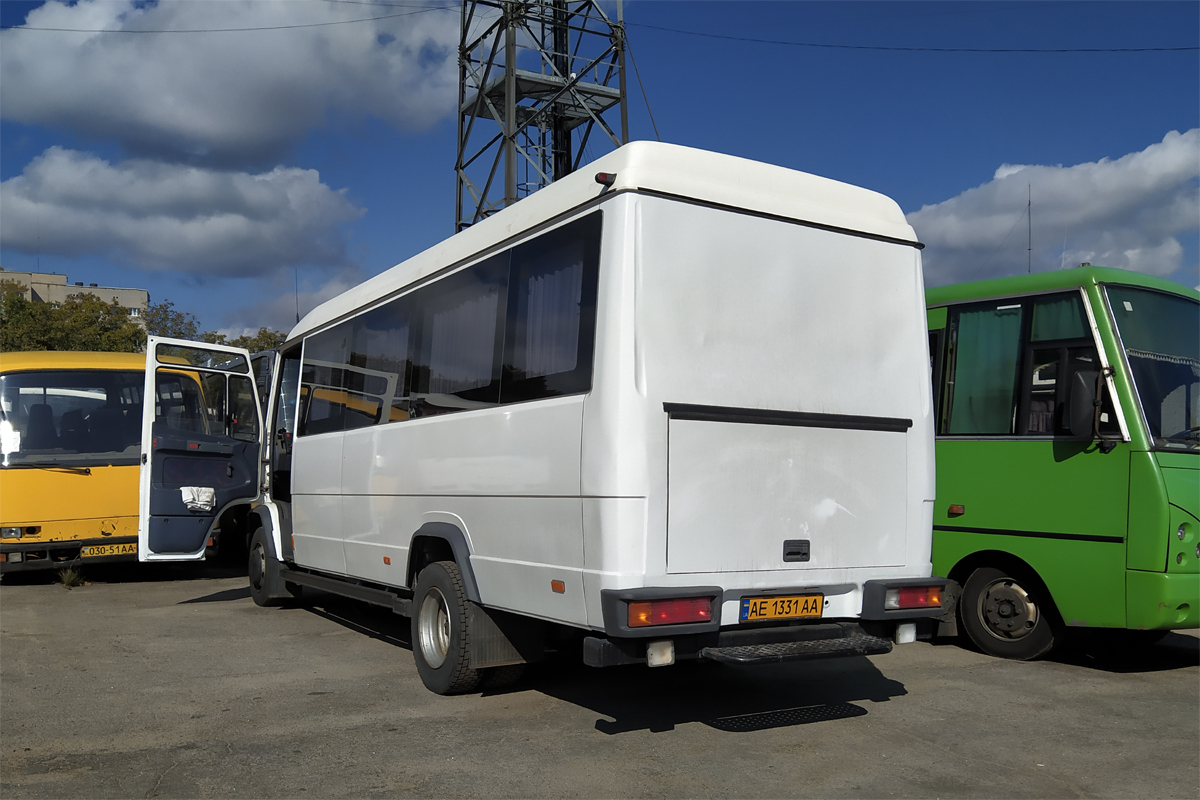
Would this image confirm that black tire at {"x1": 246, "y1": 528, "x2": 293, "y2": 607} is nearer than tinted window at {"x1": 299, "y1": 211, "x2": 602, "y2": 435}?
No

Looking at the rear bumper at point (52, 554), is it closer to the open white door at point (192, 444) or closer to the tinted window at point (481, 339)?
the open white door at point (192, 444)

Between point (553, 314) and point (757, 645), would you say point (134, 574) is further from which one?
point (757, 645)

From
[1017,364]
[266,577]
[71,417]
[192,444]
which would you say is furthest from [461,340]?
[71,417]

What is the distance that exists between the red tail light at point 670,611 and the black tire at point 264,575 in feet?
20.3

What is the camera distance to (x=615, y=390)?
15.6 feet

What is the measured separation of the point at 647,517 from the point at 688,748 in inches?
52.1

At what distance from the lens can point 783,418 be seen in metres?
5.29

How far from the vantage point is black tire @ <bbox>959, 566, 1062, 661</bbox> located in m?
7.44

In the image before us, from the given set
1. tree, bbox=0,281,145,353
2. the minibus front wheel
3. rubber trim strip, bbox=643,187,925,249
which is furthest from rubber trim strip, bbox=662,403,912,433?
tree, bbox=0,281,145,353

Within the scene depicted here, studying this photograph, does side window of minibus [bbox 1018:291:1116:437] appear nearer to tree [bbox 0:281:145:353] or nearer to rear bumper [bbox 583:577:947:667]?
rear bumper [bbox 583:577:947:667]

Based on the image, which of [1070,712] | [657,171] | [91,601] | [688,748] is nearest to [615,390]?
[657,171]

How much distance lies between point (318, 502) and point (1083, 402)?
6.20 metres

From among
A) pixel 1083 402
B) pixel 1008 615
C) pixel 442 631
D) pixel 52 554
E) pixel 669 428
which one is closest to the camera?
pixel 669 428

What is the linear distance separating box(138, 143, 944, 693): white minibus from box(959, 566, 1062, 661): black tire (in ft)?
7.45
